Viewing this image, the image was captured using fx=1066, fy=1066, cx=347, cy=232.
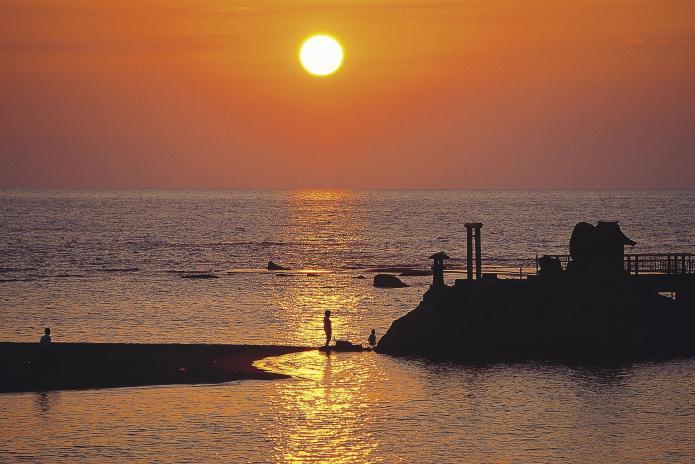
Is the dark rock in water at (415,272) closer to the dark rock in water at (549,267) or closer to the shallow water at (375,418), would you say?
the dark rock in water at (549,267)

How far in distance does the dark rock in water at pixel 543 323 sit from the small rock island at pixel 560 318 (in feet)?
0.14

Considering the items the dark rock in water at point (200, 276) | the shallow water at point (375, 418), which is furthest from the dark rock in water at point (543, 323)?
the dark rock in water at point (200, 276)

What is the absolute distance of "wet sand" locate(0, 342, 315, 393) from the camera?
38625 millimetres

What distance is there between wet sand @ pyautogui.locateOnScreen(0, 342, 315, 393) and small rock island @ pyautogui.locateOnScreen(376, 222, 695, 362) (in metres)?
6.23

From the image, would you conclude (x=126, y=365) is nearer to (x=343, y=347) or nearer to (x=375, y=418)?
(x=343, y=347)

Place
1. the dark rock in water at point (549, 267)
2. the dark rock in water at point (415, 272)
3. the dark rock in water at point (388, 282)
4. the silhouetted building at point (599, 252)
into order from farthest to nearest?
the dark rock in water at point (415, 272) < the dark rock in water at point (388, 282) < the dark rock in water at point (549, 267) < the silhouetted building at point (599, 252)

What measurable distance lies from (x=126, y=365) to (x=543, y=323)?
18469mm

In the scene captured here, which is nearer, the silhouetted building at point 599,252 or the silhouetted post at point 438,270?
the silhouetted post at point 438,270

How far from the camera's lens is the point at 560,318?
48.1 m

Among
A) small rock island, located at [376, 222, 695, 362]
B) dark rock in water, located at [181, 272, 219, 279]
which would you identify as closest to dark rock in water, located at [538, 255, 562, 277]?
small rock island, located at [376, 222, 695, 362]

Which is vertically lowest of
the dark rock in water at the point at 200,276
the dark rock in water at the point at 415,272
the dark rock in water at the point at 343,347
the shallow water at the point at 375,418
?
the shallow water at the point at 375,418

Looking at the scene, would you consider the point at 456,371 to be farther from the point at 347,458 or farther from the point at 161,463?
the point at 161,463

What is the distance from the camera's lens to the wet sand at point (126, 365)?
3862cm

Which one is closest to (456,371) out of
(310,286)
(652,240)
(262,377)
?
(262,377)
